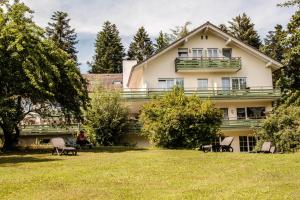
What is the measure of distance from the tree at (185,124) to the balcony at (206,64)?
11510 mm

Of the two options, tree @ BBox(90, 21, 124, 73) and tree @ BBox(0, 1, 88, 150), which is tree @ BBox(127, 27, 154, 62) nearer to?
tree @ BBox(90, 21, 124, 73)

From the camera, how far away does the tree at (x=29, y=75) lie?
84.7 ft

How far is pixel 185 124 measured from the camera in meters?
28.8

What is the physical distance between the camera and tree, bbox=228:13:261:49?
6856cm

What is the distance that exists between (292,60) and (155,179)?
1325 inches

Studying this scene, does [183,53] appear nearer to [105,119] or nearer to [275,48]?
[105,119]

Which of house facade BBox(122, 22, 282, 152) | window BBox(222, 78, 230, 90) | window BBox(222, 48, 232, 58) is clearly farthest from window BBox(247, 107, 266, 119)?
window BBox(222, 48, 232, 58)

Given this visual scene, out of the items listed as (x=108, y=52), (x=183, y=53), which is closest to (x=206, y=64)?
(x=183, y=53)

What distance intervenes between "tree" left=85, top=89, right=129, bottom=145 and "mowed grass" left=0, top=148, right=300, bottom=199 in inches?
679

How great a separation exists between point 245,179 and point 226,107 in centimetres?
2837

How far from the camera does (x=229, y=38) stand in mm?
41812

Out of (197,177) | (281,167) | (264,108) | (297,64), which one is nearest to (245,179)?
(197,177)

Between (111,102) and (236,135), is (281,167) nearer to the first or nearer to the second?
(111,102)

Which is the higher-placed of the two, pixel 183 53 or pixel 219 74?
pixel 183 53
